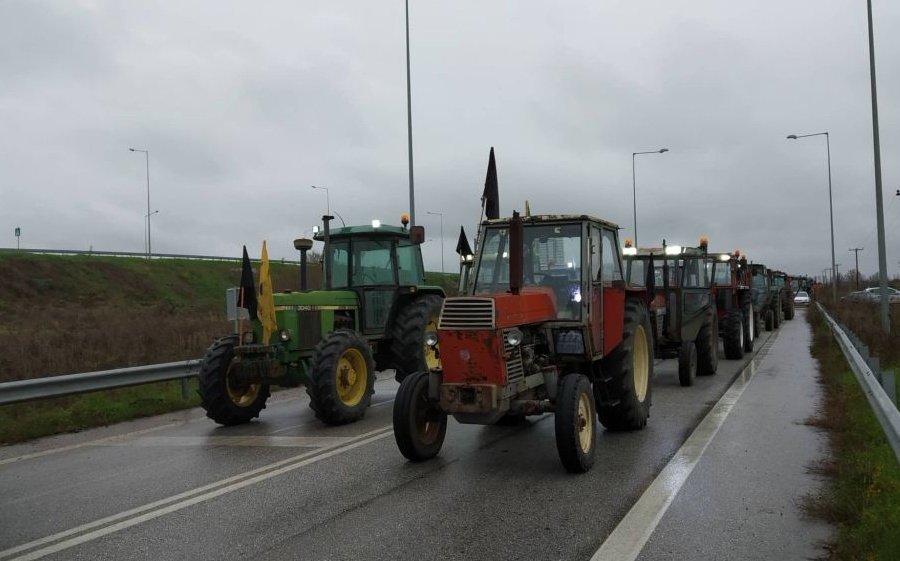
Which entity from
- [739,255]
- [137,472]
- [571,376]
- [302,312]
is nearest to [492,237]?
[571,376]

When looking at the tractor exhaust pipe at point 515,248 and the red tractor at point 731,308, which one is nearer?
the tractor exhaust pipe at point 515,248

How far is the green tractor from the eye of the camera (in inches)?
330

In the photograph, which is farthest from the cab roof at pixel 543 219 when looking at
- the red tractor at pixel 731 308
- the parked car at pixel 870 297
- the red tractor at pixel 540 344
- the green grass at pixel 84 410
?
the parked car at pixel 870 297

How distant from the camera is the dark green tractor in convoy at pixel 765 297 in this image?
21.6 meters

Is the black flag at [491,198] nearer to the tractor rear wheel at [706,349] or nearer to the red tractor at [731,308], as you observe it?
the tractor rear wheel at [706,349]

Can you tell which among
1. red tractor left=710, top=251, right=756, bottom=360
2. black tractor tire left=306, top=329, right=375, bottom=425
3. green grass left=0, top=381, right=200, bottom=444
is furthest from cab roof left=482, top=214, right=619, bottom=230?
red tractor left=710, top=251, right=756, bottom=360

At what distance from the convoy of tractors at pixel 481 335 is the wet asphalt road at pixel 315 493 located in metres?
0.40

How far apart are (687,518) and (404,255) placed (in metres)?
6.73

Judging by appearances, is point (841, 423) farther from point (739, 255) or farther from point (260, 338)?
point (739, 255)

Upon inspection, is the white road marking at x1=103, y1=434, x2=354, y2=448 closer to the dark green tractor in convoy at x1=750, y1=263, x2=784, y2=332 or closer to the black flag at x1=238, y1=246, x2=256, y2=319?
the black flag at x1=238, y1=246, x2=256, y2=319

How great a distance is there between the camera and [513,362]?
19.6 ft

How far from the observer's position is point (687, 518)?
4688 mm

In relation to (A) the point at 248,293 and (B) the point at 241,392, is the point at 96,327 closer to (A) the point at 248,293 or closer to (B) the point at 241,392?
(B) the point at 241,392

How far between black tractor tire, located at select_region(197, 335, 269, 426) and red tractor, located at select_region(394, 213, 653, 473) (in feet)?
10.6
